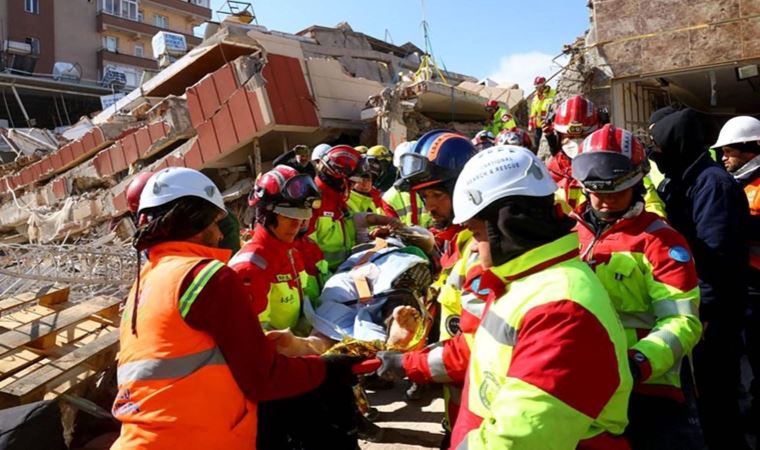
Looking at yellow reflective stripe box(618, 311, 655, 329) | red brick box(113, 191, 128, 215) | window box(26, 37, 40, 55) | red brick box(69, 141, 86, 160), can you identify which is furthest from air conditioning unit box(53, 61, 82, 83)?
yellow reflective stripe box(618, 311, 655, 329)

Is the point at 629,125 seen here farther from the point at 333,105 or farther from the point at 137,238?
the point at 137,238

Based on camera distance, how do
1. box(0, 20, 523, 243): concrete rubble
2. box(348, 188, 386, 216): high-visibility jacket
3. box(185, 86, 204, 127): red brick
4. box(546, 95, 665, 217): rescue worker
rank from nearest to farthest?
box(546, 95, 665, 217): rescue worker
box(348, 188, 386, 216): high-visibility jacket
box(0, 20, 523, 243): concrete rubble
box(185, 86, 204, 127): red brick

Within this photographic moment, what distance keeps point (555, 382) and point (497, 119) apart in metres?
10.1

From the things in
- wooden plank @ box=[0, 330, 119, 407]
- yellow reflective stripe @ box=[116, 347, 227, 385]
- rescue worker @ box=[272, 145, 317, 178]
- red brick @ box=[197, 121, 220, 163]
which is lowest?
wooden plank @ box=[0, 330, 119, 407]

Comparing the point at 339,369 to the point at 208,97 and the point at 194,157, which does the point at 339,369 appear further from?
the point at 208,97

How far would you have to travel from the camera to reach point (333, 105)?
10742mm

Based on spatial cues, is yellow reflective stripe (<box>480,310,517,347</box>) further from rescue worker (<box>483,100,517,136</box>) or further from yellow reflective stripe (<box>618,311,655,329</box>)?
rescue worker (<box>483,100,517,136</box>)

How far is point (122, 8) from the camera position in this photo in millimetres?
40938

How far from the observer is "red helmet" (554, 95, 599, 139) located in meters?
4.01

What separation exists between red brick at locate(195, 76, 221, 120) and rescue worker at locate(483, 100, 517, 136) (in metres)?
5.11

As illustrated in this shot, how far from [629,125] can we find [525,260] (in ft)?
24.5

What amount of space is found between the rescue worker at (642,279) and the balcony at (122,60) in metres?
41.7

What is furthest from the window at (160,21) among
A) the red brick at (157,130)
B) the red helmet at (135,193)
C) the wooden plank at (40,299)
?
the red helmet at (135,193)

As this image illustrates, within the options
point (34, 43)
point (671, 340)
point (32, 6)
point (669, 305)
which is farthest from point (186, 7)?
point (671, 340)
